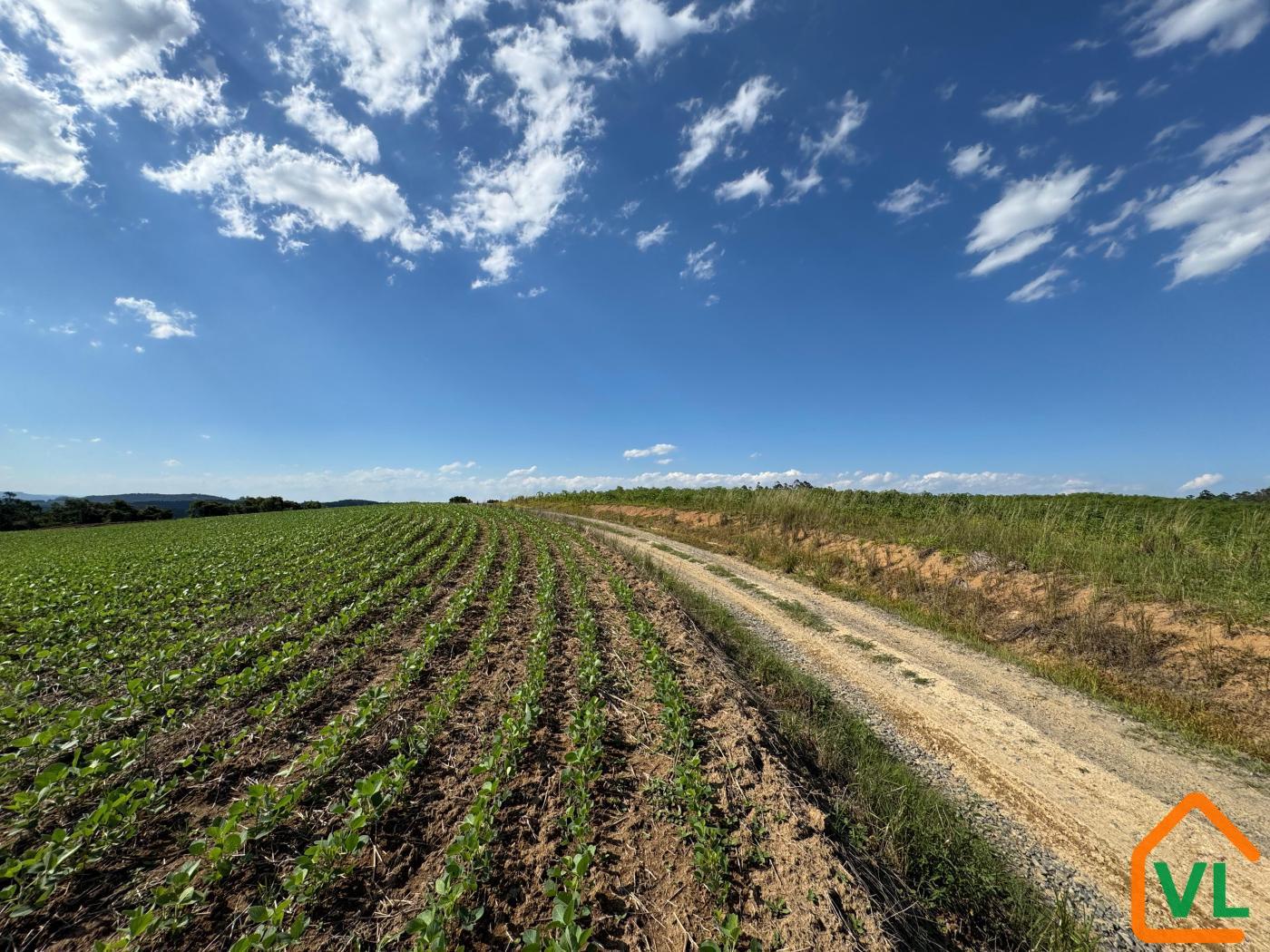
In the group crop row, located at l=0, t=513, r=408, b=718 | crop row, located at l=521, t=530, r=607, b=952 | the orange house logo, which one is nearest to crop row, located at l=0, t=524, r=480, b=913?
crop row, located at l=521, t=530, r=607, b=952

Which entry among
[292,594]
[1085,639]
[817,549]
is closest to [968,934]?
[1085,639]

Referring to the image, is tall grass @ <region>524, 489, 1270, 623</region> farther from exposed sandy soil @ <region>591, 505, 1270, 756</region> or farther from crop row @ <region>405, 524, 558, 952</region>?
crop row @ <region>405, 524, 558, 952</region>

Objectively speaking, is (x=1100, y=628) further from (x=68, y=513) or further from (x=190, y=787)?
(x=68, y=513)

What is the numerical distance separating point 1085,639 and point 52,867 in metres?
14.1

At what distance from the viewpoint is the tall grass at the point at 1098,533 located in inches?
358

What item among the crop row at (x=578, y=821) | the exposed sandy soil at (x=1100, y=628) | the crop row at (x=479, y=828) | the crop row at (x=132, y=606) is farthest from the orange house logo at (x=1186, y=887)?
the crop row at (x=132, y=606)

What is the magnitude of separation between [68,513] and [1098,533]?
5001 inches

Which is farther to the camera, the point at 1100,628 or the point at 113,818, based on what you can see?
the point at 1100,628

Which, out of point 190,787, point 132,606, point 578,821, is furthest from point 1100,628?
point 132,606

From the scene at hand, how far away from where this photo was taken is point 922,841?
14.4 feet

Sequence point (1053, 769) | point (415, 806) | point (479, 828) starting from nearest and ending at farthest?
point (479, 828), point (415, 806), point (1053, 769)

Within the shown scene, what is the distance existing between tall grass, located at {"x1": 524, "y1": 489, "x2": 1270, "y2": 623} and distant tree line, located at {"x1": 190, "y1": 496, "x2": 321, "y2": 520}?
91399mm

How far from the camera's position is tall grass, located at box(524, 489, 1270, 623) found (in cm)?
909

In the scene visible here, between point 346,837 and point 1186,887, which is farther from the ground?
point 346,837
